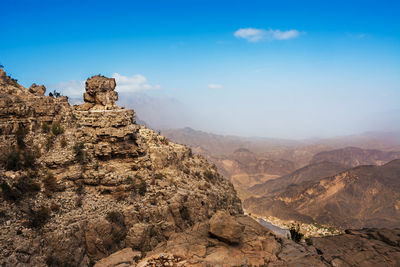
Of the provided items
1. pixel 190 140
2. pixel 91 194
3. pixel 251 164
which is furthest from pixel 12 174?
pixel 190 140

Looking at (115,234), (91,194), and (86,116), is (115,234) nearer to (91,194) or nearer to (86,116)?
(91,194)

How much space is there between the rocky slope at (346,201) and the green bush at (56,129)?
4766cm

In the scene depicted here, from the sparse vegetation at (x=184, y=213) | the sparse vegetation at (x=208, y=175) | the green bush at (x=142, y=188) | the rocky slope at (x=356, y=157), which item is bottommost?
the rocky slope at (x=356, y=157)

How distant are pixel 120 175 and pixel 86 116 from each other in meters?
6.27

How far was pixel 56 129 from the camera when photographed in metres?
17.5

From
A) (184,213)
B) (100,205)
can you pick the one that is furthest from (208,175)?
(100,205)

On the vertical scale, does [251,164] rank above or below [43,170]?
below

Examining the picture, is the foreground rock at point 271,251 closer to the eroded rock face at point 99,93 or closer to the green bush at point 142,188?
the green bush at point 142,188

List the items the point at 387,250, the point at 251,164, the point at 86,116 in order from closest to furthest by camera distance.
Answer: the point at 387,250
the point at 86,116
the point at 251,164

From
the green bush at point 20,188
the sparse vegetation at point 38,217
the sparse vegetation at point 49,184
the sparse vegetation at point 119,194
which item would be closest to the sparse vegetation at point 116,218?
the sparse vegetation at point 119,194

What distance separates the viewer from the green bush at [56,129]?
17.5 meters

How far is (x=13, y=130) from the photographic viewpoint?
51.0 ft

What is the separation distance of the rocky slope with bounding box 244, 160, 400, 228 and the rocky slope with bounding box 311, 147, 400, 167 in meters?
55.0

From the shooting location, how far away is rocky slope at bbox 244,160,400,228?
47219mm
